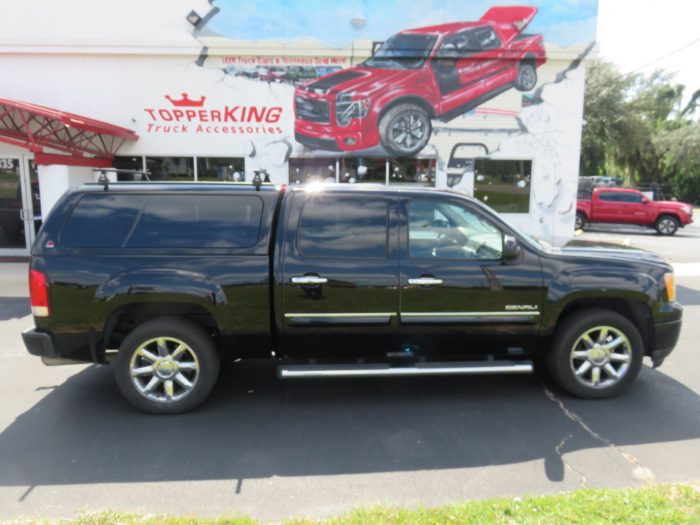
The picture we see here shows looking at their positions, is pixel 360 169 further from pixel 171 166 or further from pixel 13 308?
pixel 13 308

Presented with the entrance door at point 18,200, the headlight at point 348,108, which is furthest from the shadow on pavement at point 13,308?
the headlight at point 348,108

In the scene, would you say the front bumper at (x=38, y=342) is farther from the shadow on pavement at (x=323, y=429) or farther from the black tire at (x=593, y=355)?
the black tire at (x=593, y=355)

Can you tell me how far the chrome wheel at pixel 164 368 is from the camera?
4043 millimetres

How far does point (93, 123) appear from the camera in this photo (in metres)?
10.4

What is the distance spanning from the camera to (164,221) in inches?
162

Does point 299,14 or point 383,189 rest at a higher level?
point 299,14

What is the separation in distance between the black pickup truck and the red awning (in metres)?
6.81

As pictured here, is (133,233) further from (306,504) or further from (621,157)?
(621,157)

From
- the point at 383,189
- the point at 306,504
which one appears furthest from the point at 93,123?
the point at 306,504

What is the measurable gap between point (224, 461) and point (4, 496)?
4.24 ft

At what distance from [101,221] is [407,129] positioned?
31.3 feet

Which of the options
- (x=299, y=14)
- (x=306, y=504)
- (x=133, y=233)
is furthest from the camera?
(x=299, y=14)

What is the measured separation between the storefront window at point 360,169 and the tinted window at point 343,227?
8.41 meters

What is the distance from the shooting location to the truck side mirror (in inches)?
161
